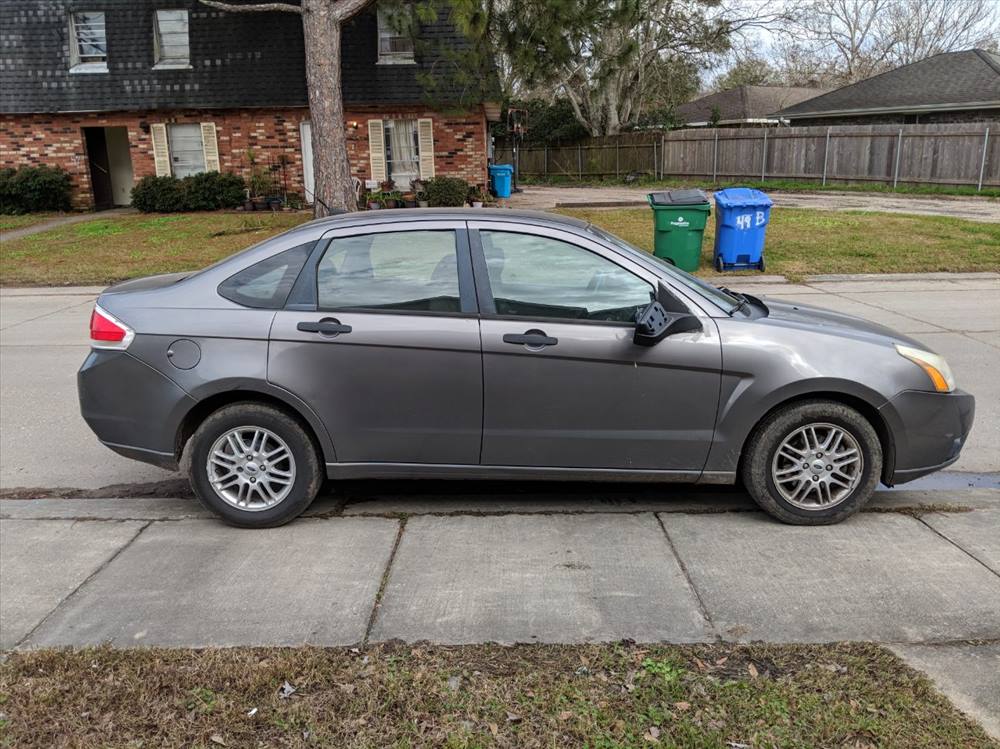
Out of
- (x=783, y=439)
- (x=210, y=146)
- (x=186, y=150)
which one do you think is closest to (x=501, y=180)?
(x=210, y=146)

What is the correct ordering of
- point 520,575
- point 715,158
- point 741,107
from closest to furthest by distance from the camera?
1. point 520,575
2. point 715,158
3. point 741,107

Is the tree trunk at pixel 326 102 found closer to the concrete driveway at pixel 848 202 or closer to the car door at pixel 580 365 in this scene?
the concrete driveway at pixel 848 202

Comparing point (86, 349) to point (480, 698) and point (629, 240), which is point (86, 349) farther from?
point (629, 240)

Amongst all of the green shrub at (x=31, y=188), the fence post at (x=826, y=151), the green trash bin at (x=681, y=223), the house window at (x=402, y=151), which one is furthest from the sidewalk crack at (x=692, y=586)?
the fence post at (x=826, y=151)

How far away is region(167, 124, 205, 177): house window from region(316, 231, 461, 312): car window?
70.5 ft

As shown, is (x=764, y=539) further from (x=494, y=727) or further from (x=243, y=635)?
(x=243, y=635)

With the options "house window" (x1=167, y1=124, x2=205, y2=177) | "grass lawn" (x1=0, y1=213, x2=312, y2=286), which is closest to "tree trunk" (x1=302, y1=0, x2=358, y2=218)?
"grass lawn" (x1=0, y1=213, x2=312, y2=286)

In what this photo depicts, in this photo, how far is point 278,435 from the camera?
14.4 ft

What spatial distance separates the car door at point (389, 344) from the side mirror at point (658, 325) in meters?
0.82

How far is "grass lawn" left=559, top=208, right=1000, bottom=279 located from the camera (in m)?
13.7

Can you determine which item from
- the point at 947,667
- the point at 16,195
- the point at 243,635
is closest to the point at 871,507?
the point at 947,667

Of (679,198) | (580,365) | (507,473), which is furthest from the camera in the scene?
(679,198)

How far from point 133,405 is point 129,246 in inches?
564

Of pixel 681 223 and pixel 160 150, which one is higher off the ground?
pixel 160 150
